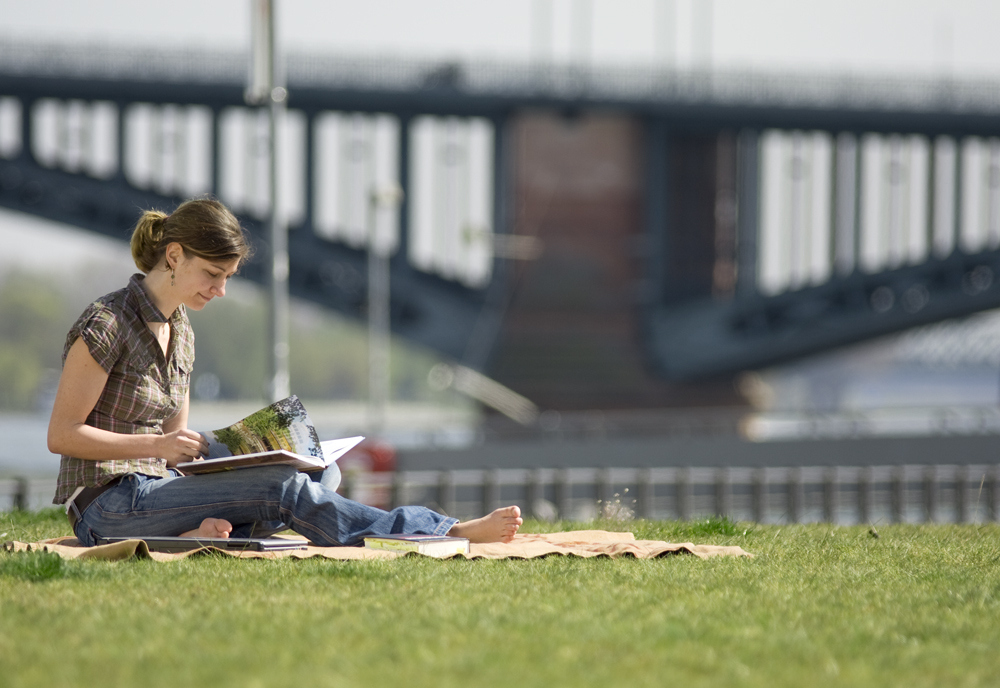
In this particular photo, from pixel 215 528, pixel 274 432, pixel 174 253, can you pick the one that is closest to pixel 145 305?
pixel 174 253

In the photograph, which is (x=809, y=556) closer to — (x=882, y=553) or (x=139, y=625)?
(x=882, y=553)

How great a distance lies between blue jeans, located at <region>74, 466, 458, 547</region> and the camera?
4242 mm

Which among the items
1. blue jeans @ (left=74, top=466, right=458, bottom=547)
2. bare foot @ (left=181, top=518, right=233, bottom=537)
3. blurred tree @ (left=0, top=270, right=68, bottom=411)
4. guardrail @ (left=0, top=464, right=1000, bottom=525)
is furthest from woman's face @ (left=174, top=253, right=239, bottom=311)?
blurred tree @ (left=0, top=270, right=68, bottom=411)

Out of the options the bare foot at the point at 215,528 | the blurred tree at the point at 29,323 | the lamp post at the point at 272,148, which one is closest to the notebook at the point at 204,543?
the bare foot at the point at 215,528

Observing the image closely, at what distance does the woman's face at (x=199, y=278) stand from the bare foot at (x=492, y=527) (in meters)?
1.25

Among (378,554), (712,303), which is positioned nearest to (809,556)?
(378,554)

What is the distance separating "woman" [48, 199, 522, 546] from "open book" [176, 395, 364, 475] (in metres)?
0.07

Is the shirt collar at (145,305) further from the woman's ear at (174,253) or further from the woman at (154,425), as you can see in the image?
the woman's ear at (174,253)

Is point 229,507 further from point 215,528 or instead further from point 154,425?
point 154,425

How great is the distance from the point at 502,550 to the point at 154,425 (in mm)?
1350

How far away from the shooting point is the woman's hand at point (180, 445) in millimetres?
4023

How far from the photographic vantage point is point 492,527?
182 inches

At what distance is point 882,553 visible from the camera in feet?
16.0

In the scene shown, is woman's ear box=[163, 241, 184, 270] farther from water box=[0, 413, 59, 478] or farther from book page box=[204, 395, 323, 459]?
water box=[0, 413, 59, 478]
